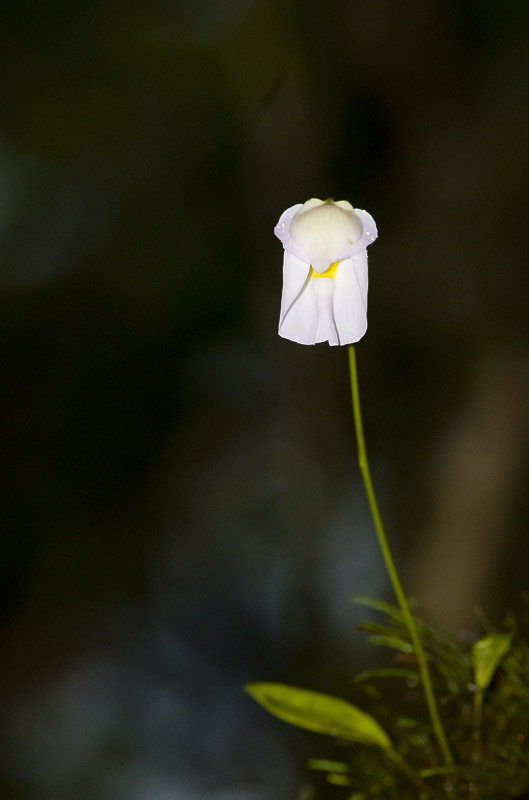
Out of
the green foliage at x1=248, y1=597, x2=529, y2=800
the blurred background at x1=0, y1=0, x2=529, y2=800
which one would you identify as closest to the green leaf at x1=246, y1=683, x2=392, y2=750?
the green foliage at x1=248, y1=597, x2=529, y2=800

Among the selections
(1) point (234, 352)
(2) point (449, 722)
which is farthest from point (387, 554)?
(1) point (234, 352)

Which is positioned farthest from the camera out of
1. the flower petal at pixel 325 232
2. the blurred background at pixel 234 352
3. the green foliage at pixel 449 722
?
the blurred background at pixel 234 352

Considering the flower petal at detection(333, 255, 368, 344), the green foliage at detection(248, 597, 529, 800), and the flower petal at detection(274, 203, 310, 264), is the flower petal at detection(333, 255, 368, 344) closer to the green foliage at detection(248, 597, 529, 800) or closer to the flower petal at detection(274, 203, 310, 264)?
the flower petal at detection(274, 203, 310, 264)

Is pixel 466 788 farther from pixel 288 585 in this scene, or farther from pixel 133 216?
pixel 133 216

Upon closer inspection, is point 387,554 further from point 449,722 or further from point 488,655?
point 449,722

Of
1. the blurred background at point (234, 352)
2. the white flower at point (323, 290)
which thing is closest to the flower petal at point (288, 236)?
the white flower at point (323, 290)

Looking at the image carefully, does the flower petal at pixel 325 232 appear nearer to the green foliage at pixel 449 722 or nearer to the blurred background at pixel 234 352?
the green foliage at pixel 449 722
